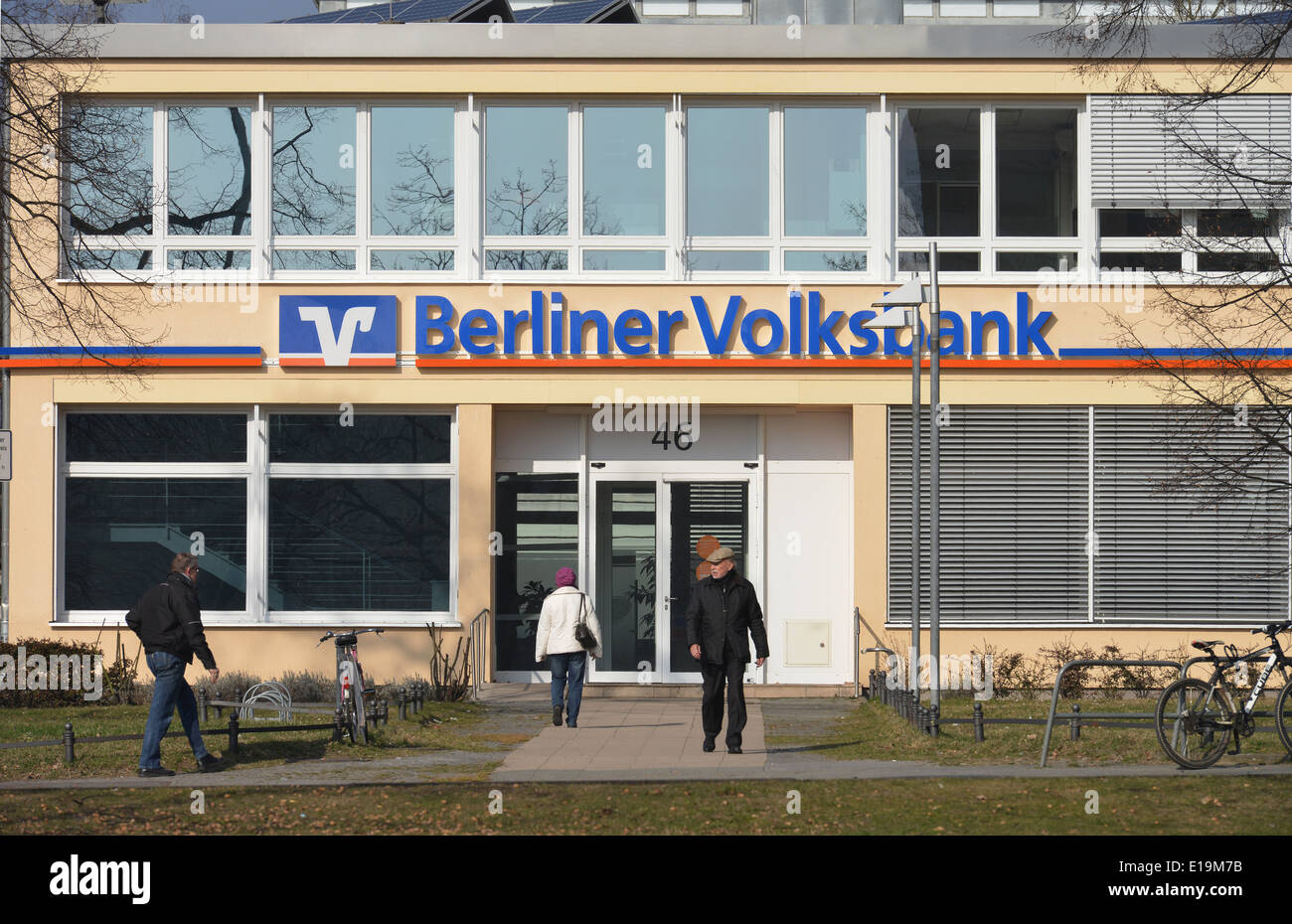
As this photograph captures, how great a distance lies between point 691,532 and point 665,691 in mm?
2045

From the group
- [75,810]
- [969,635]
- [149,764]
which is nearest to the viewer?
[75,810]

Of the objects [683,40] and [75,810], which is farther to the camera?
[683,40]

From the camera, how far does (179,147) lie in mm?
18984

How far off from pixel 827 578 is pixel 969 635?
1836 millimetres

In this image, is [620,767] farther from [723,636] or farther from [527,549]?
[527,549]

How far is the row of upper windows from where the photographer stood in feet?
61.7

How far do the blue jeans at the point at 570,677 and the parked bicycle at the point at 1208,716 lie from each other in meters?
5.71

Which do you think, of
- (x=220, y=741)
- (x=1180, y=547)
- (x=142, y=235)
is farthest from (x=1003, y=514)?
(x=142, y=235)

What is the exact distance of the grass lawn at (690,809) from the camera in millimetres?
9586

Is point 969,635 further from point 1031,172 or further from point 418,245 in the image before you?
point 418,245

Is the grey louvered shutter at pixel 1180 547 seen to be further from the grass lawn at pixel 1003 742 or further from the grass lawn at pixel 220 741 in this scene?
the grass lawn at pixel 220 741

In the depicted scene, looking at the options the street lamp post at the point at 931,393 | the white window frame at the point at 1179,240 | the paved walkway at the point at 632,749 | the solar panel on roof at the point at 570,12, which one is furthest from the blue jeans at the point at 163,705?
the white window frame at the point at 1179,240

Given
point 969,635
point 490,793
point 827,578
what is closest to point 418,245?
point 827,578

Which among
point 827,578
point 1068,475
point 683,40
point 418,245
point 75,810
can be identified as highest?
point 683,40
